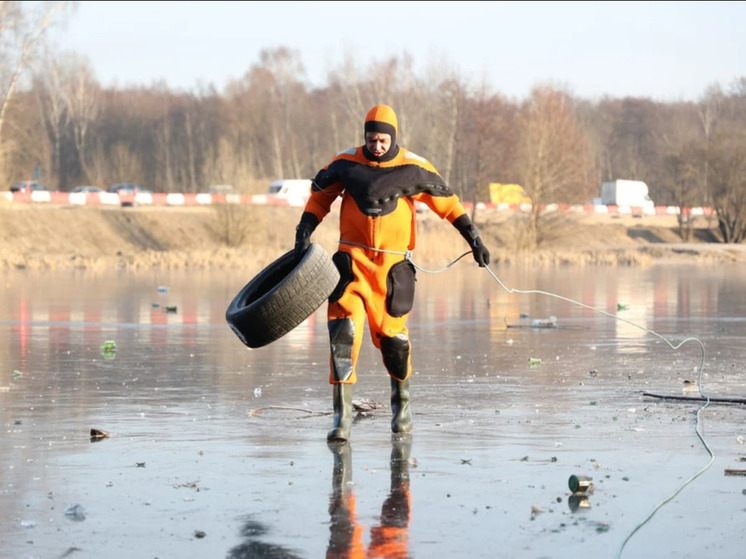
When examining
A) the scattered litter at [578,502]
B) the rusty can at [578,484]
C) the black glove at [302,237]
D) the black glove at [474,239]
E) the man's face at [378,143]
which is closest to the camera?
the scattered litter at [578,502]

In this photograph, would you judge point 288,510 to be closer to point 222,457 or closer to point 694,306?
point 222,457

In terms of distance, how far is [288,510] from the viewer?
6.30m

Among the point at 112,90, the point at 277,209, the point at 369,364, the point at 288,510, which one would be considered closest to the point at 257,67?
the point at 112,90

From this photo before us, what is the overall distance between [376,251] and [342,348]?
0.64 meters

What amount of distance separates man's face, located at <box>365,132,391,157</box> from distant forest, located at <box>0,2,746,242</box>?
41361 millimetres

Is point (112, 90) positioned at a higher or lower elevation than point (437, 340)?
higher

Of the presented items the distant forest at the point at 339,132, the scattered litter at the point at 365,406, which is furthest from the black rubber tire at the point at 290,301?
the distant forest at the point at 339,132

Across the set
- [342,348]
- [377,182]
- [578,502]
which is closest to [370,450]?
[342,348]

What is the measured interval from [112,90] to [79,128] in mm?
17337

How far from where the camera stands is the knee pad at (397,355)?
8.84 meters

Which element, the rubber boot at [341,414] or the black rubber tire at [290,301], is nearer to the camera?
the rubber boot at [341,414]

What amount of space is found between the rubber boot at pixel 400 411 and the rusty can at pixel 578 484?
85.7 inches

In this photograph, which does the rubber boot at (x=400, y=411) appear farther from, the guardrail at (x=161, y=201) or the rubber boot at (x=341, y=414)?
the guardrail at (x=161, y=201)

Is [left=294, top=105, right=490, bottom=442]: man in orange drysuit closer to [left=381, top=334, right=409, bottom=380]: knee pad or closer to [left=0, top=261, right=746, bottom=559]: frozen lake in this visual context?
[left=381, top=334, right=409, bottom=380]: knee pad
